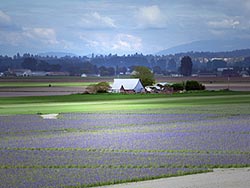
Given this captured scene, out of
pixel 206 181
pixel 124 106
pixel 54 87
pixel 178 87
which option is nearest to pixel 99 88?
pixel 178 87

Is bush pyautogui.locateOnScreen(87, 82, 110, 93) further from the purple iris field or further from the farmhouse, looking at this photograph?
the purple iris field

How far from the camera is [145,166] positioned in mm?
16656

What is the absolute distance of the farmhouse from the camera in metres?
72.2

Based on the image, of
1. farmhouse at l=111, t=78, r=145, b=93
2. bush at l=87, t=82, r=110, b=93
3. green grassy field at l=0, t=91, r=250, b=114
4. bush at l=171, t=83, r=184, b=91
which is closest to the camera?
green grassy field at l=0, t=91, r=250, b=114

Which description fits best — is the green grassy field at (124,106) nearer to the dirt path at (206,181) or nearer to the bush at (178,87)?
the bush at (178,87)

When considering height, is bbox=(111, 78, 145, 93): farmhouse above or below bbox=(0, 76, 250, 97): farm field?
above

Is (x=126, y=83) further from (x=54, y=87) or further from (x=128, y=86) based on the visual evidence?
(x=54, y=87)

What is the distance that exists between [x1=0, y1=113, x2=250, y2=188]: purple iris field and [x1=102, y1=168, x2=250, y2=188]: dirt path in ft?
1.79

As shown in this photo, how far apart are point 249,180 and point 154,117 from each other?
20.2 meters

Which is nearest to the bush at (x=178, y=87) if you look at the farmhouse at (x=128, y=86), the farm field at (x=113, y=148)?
the farmhouse at (x=128, y=86)

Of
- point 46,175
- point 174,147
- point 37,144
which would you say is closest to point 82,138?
point 37,144

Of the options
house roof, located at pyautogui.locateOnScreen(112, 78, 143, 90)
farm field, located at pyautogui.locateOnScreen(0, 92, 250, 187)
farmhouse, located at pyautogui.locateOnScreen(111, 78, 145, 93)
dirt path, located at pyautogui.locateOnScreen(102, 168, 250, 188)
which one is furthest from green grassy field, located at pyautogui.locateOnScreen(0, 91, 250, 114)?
dirt path, located at pyautogui.locateOnScreen(102, 168, 250, 188)

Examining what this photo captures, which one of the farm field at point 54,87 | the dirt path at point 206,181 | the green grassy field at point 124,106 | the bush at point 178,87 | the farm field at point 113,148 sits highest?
the dirt path at point 206,181

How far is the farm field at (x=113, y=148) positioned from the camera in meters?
15.3
